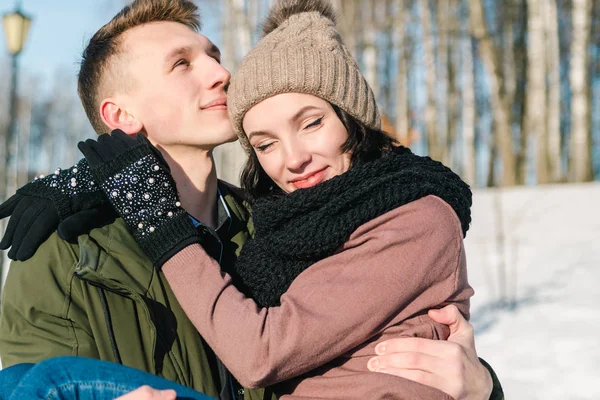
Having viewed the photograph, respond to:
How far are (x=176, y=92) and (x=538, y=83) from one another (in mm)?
14196

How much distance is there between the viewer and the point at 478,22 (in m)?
15.7

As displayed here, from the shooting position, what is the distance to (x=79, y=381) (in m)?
1.78

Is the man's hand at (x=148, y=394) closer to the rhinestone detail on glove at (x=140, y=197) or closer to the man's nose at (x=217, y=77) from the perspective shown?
the rhinestone detail on glove at (x=140, y=197)

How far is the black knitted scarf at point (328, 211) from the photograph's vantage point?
2184 millimetres

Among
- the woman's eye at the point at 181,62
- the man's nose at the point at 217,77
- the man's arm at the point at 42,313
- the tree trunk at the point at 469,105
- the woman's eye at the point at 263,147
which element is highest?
the woman's eye at the point at 181,62

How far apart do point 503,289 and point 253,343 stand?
27.7 ft

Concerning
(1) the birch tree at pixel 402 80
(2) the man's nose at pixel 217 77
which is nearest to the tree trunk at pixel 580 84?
(1) the birch tree at pixel 402 80

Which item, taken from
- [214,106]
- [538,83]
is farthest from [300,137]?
[538,83]

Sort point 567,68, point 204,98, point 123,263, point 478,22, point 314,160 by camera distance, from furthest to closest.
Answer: point 567,68 < point 478,22 < point 204,98 < point 314,160 < point 123,263

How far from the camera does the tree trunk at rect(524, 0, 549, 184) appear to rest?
15492 mm

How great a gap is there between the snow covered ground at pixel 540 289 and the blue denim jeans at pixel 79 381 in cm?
505

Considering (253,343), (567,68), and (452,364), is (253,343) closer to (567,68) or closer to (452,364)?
(452,364)

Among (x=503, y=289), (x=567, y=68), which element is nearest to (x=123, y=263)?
(x=503, y=289)

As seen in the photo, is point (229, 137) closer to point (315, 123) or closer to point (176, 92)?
point (176, 92)
